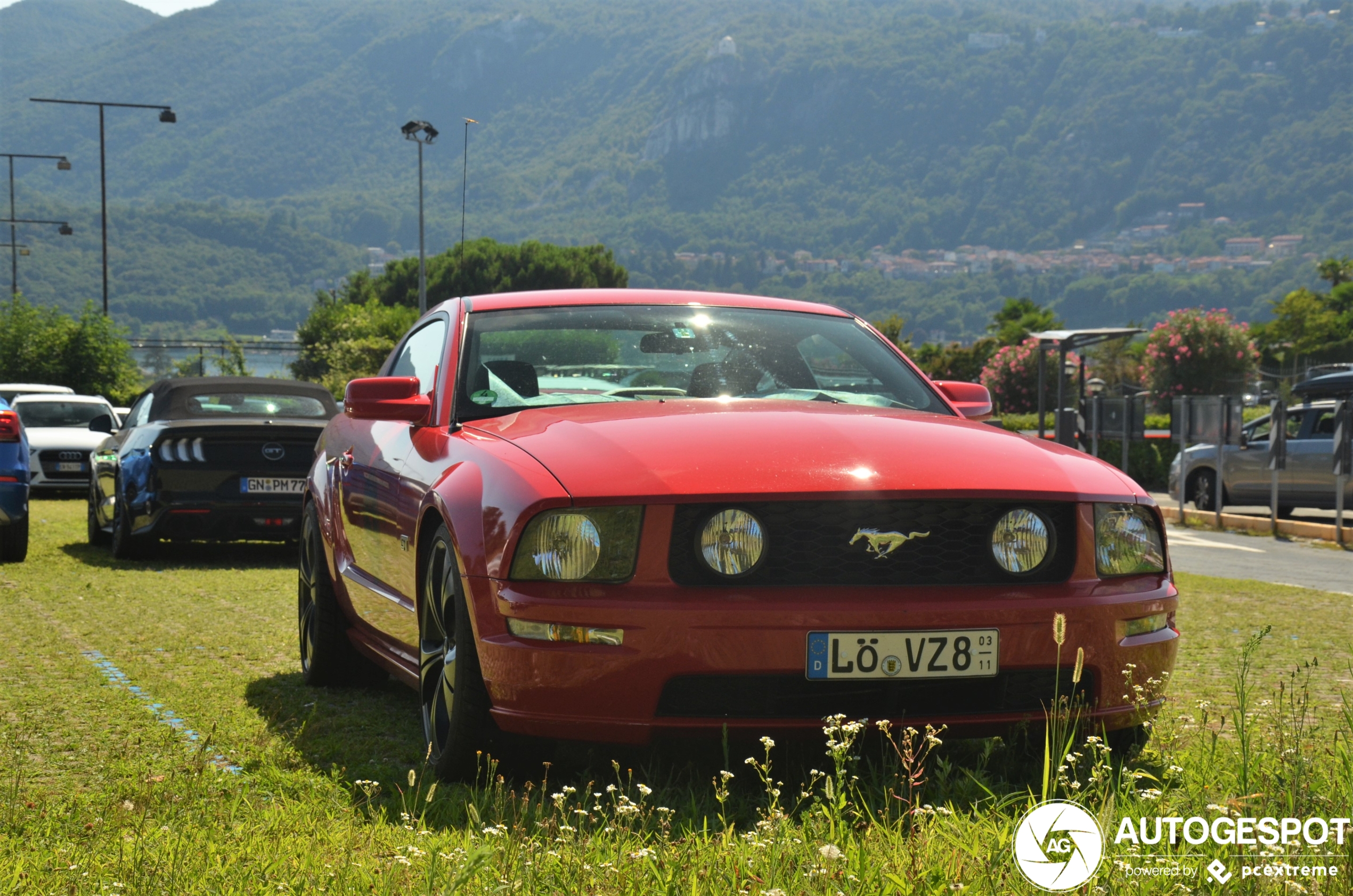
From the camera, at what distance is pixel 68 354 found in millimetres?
48156

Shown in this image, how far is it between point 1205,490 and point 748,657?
20059 millimetres

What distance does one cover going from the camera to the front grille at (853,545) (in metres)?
3.67

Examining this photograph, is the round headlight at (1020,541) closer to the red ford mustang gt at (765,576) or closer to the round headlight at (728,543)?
the red ford mustang gt at (765,576)

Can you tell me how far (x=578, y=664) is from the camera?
363cm

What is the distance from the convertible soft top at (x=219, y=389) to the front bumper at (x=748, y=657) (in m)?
9.04

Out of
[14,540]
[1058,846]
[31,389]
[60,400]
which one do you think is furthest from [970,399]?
[31,389]

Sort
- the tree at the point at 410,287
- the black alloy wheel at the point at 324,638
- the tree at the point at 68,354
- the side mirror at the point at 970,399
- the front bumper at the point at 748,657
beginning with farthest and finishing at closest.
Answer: the tree at the point at 410,287, the tree at the point at 68,354, the black alloy wheel at the point at 324,638, the side mirror at the point at 970,399, the front bumper at the point at 748,657

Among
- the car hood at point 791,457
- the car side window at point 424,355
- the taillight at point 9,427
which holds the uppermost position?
the car side window at point 424,355

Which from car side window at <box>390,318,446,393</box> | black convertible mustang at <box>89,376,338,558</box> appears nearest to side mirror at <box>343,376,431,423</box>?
car side window at <box>390,318,446,393</box>

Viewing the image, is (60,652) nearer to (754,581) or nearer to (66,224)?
(754,581)

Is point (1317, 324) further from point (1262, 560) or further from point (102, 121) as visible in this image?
point (1262, 560)

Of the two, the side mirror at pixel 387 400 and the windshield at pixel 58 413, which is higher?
the side mirror at pixel 387 400

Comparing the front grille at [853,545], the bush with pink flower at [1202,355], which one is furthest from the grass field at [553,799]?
the bush with pink flower at [1202,355]

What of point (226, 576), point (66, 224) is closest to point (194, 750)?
point (226, 576)
